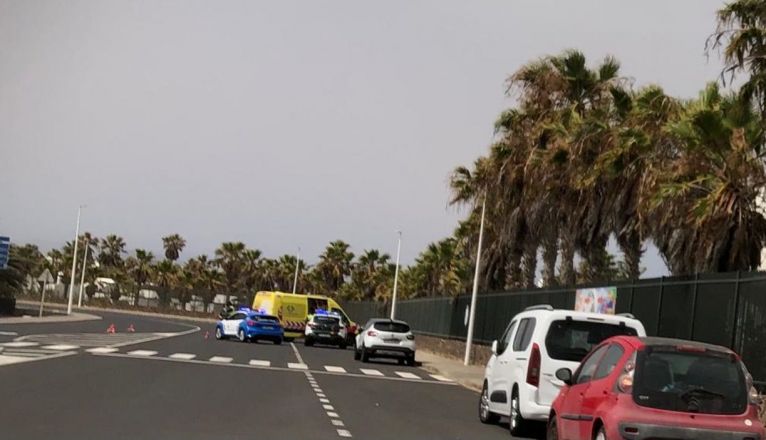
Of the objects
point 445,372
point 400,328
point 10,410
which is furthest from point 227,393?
point 400,328

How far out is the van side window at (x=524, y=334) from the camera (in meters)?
16.5

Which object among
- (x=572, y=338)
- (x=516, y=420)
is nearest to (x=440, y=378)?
(x=516, y=420)

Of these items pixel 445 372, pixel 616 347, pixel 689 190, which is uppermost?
pixel 689 190

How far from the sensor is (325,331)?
50.8 metres

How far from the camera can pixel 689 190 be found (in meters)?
23.1

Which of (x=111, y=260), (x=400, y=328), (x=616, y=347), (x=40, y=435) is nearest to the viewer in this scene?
(x=616, y=347)

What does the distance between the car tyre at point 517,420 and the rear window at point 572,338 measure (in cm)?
93

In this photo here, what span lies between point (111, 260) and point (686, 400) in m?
143

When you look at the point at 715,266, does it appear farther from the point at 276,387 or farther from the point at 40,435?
the point at 40,435

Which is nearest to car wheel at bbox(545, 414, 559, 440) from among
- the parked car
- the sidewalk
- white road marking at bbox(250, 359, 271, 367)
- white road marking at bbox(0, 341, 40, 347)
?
the sidewalk

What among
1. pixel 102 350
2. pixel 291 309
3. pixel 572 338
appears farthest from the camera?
pixel 291 309

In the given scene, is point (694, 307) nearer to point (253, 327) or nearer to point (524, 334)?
point (524, 334)

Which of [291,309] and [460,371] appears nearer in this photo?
[460,371]

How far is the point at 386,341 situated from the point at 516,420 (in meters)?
22.4
